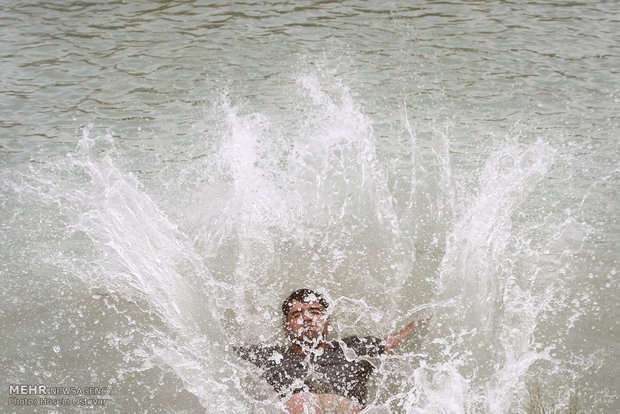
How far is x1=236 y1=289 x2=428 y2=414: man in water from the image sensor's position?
4.47m

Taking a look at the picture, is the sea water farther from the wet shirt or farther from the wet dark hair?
the wet dark hair

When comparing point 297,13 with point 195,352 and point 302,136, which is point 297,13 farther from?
point 195,352

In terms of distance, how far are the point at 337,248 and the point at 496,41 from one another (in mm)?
6836

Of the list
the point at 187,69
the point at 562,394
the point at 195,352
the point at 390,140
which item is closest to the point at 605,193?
the point at 390,140

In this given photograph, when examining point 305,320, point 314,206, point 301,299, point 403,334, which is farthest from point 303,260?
point 403,334

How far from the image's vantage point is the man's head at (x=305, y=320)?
5.00m

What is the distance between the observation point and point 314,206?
7.29m

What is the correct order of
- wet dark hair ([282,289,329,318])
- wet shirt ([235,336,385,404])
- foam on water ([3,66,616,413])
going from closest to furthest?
wet shirt ([235,336,385,404])
foam on water ([3,66,616,413])
wet dark hair ([282,289,329,318])


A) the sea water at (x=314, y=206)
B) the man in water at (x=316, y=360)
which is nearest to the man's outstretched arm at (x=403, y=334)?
the man in water at (x=316, y=360)

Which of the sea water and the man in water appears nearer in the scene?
the man in water

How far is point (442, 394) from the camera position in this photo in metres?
4.61

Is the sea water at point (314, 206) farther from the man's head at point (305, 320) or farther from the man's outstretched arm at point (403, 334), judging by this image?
the man's head at point (305, 320)

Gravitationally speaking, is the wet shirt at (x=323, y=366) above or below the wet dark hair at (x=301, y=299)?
below

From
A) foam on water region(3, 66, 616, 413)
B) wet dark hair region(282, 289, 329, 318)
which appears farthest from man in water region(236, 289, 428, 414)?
foam on water region(3, 66, 616, 413)
